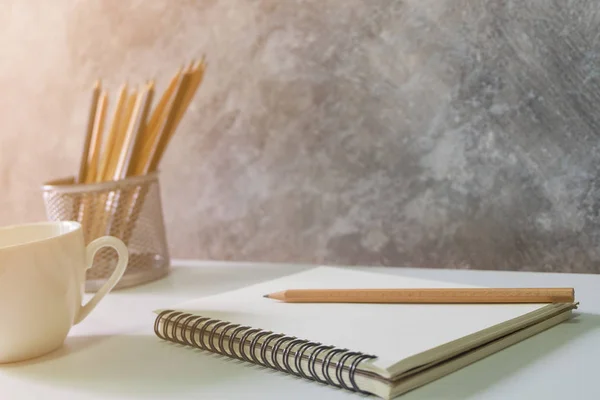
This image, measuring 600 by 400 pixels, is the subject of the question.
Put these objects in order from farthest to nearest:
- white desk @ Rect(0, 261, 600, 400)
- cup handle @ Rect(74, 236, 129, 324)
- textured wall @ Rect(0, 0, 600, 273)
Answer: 1. textured wall @ Rect(0, 0, 600, 273)
2. cup handle @ Rect(74, 236, 129, 324)
3. white desk @ Rect(0, 261, 600, 400)

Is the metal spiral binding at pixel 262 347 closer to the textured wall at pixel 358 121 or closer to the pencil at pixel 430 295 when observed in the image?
the pencil at pixel 430 295

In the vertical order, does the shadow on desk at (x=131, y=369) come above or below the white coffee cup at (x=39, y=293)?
below

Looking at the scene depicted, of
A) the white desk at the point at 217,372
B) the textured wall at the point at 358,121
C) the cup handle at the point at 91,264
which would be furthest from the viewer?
the textured wall at the point at 358,121

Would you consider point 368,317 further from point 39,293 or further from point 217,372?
point 39,293

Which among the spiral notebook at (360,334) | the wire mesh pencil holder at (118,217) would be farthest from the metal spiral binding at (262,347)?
the wire mesh pencil holder at (118,217)

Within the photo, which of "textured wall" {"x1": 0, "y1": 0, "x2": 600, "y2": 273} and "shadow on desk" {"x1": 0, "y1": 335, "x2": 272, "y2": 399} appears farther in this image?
"textured wall" {"x1": 0, "y1": 0, "x2": 600, "y2": 273}

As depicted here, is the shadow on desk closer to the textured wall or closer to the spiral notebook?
the spiral notebook

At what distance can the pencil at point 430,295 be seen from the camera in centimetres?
44

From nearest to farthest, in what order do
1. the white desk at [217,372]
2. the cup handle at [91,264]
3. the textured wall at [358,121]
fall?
the white desk at [217,372] < the cup handle at [91,264] < the textured wall at [358,121]

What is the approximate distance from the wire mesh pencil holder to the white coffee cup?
171 millimetres


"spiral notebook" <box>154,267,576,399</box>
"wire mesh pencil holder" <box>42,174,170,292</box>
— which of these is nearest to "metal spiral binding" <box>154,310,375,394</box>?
"spiral notebook" <box>154,267,576,399</box>

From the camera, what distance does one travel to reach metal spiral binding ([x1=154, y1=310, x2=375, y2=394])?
365 millimetres

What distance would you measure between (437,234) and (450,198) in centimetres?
4

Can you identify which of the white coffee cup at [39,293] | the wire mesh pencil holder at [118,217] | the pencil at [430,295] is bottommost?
the white coffee cup at [39,293]
